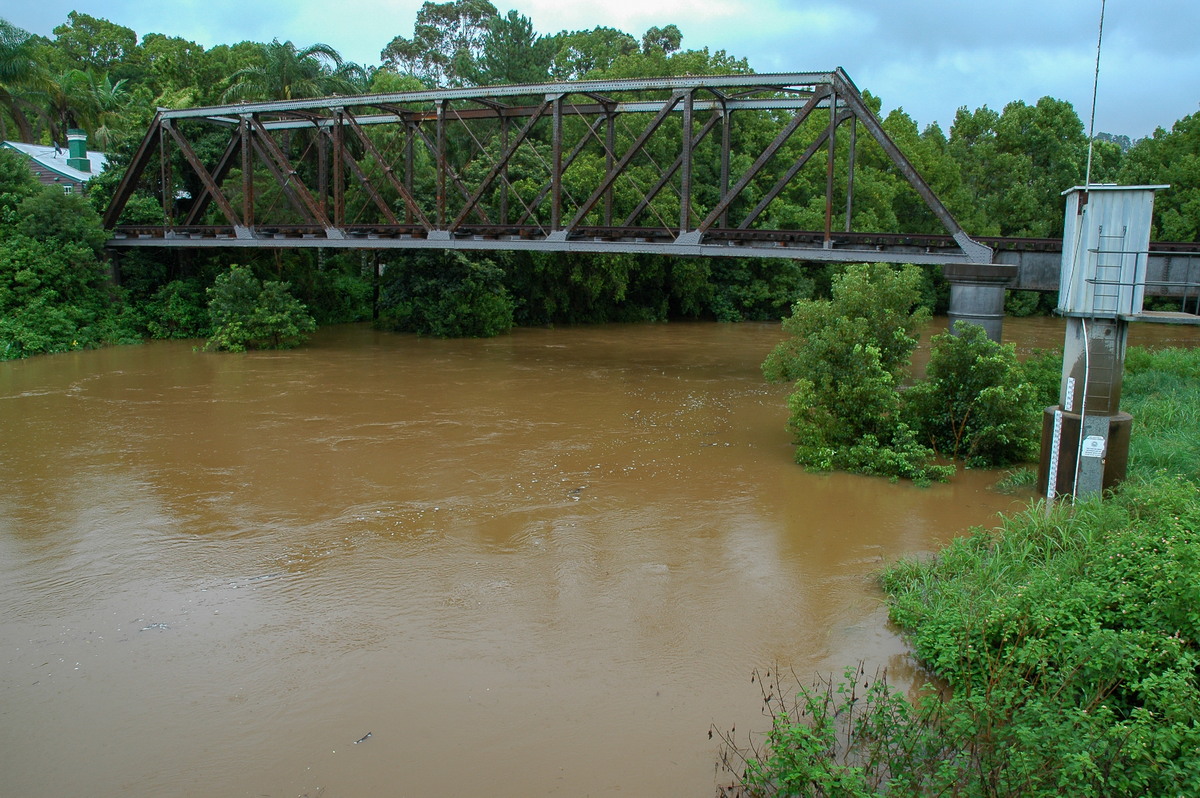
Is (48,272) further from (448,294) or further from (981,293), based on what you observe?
(981,293)

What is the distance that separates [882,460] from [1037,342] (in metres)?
23.1

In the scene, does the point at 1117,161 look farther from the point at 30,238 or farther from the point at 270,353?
the point at 30,238

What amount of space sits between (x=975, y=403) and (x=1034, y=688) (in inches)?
356

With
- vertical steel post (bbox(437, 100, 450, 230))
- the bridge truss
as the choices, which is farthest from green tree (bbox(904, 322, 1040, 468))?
vertical steel post (bbox(437, 100, 450, 230))

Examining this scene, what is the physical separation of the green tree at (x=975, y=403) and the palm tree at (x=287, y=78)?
29.3m

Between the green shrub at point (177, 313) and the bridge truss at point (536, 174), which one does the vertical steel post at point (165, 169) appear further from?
the green shrub at point (177, 313)

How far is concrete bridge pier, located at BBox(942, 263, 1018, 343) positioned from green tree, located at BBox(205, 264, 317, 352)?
66.6 feet

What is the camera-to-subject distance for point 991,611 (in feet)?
27.0

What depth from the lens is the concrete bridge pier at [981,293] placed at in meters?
18.9

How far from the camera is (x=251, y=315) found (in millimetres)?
29688

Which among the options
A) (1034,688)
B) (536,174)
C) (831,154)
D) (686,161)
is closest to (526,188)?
(536,174)

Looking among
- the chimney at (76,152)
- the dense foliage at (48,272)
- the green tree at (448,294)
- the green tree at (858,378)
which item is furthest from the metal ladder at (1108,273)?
the chimney at (76,152)

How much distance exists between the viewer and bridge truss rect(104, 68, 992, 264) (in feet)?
74.0

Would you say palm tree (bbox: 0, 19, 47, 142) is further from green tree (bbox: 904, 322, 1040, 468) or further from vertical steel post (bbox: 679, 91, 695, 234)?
green tree (bbox: 904, 322, 1040, 468)
